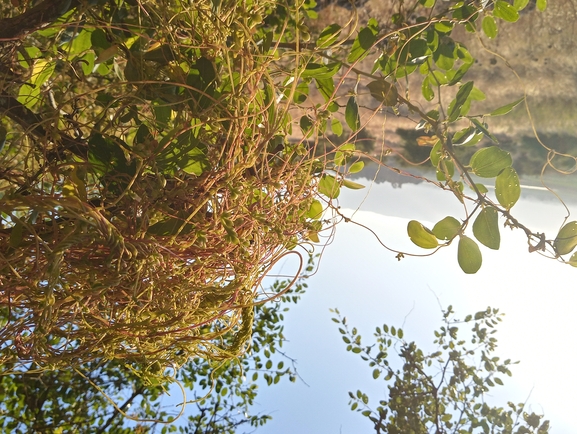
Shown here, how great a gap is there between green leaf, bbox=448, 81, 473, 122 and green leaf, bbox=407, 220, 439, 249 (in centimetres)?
12

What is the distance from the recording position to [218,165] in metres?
0.38

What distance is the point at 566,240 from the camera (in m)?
0.44

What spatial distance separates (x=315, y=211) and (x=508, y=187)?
0.22m

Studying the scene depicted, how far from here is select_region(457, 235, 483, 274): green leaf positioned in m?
0.44

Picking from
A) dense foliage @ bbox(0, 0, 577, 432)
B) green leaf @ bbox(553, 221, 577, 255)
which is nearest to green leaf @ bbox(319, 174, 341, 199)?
dense foliage @ bbox(0, 0, 577, 432)

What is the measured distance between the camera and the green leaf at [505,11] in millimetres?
460

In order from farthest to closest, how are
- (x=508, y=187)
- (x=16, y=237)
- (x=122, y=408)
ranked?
(x=122, y=408), (x=508, y=187), (x=16, y=237)

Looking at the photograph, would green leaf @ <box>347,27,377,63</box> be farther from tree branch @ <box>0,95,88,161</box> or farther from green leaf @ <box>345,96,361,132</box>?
tree branch @ <box>0,95,88,161</box>

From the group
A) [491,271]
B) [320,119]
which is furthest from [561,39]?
[320,119]

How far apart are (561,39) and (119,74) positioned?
0.98m

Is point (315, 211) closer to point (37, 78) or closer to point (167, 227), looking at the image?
point (167, 227)

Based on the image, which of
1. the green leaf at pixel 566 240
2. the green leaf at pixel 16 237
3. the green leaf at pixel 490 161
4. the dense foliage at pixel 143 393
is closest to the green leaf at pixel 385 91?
the green leaf at pixel 490 161

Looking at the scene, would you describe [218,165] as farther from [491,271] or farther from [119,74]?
[491,271]

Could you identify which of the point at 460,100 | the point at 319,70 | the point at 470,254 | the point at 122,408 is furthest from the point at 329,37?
the point at 122,408
